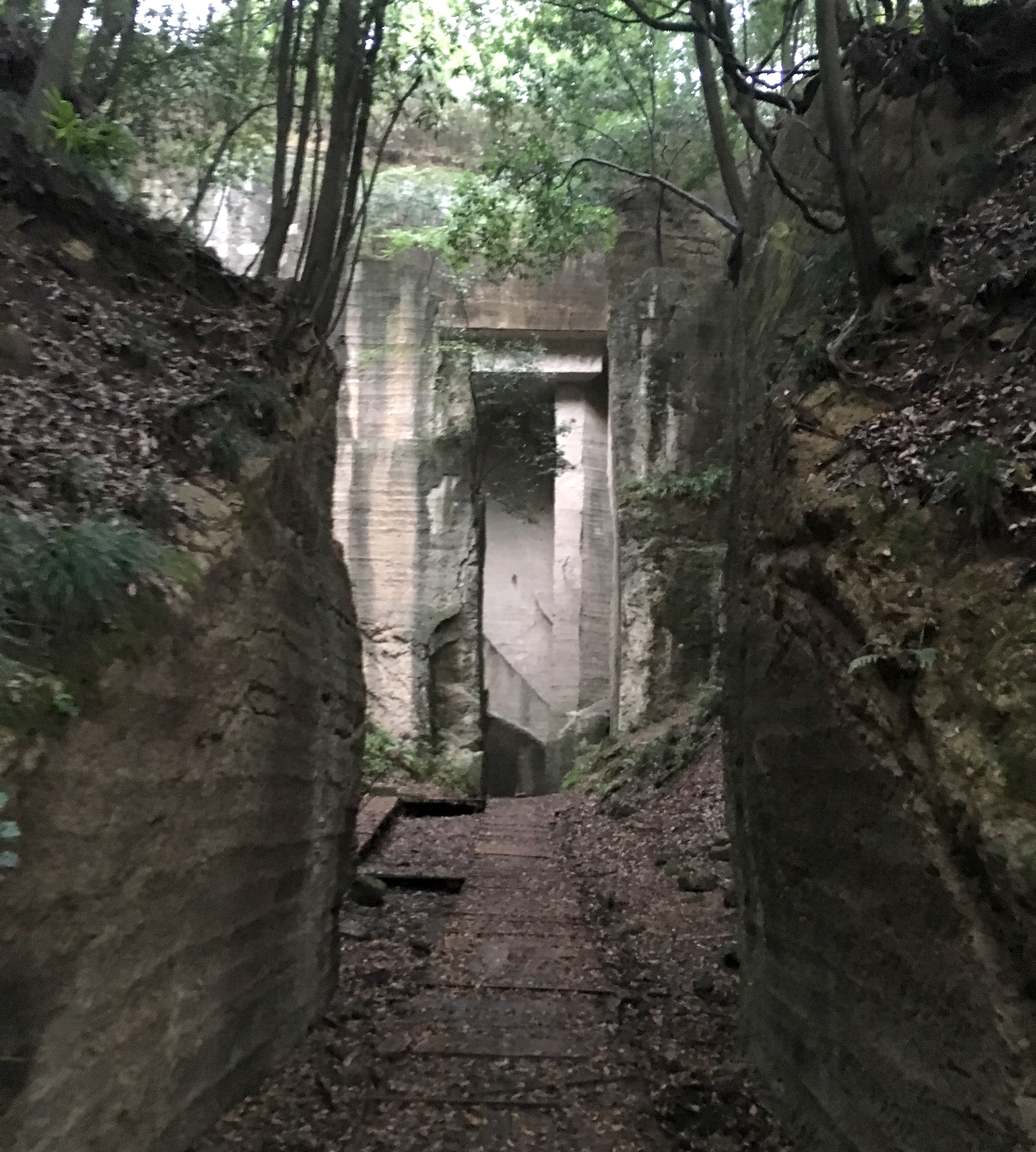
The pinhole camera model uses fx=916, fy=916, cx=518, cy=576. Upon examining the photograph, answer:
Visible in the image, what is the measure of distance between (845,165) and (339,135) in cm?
361

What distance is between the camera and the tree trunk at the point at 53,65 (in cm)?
536

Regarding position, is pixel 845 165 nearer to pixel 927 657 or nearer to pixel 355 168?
pixel 927 657

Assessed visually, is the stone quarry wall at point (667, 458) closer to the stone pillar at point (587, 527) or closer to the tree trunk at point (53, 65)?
the stone pillar at point (587, 527)

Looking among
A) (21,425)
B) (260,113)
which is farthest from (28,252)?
(260,113)

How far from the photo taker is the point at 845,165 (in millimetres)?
4109

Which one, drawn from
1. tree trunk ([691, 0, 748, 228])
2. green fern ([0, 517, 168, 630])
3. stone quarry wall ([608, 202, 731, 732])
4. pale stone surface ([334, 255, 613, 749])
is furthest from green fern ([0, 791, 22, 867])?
pale stone surface ([334, 255, 613, 749])

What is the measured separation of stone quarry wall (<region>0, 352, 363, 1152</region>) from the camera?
2.53 meters

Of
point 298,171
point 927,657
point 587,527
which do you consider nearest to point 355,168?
point 298,171

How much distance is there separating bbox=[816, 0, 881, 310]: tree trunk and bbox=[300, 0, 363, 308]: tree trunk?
321 cm

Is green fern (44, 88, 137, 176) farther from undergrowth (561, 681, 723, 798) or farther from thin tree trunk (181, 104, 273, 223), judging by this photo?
undergrowth (561, 681, 723, 798)

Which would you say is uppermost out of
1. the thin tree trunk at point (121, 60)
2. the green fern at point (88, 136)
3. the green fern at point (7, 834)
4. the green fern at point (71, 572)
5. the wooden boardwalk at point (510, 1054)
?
the thin tree trunk at point (121, 60)

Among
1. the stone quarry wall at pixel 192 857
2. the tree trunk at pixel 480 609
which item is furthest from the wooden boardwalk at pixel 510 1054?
the tree trunk at pixel 480 609

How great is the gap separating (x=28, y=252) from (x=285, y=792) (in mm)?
3058

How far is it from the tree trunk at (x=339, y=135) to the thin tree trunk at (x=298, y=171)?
0.44 ft
